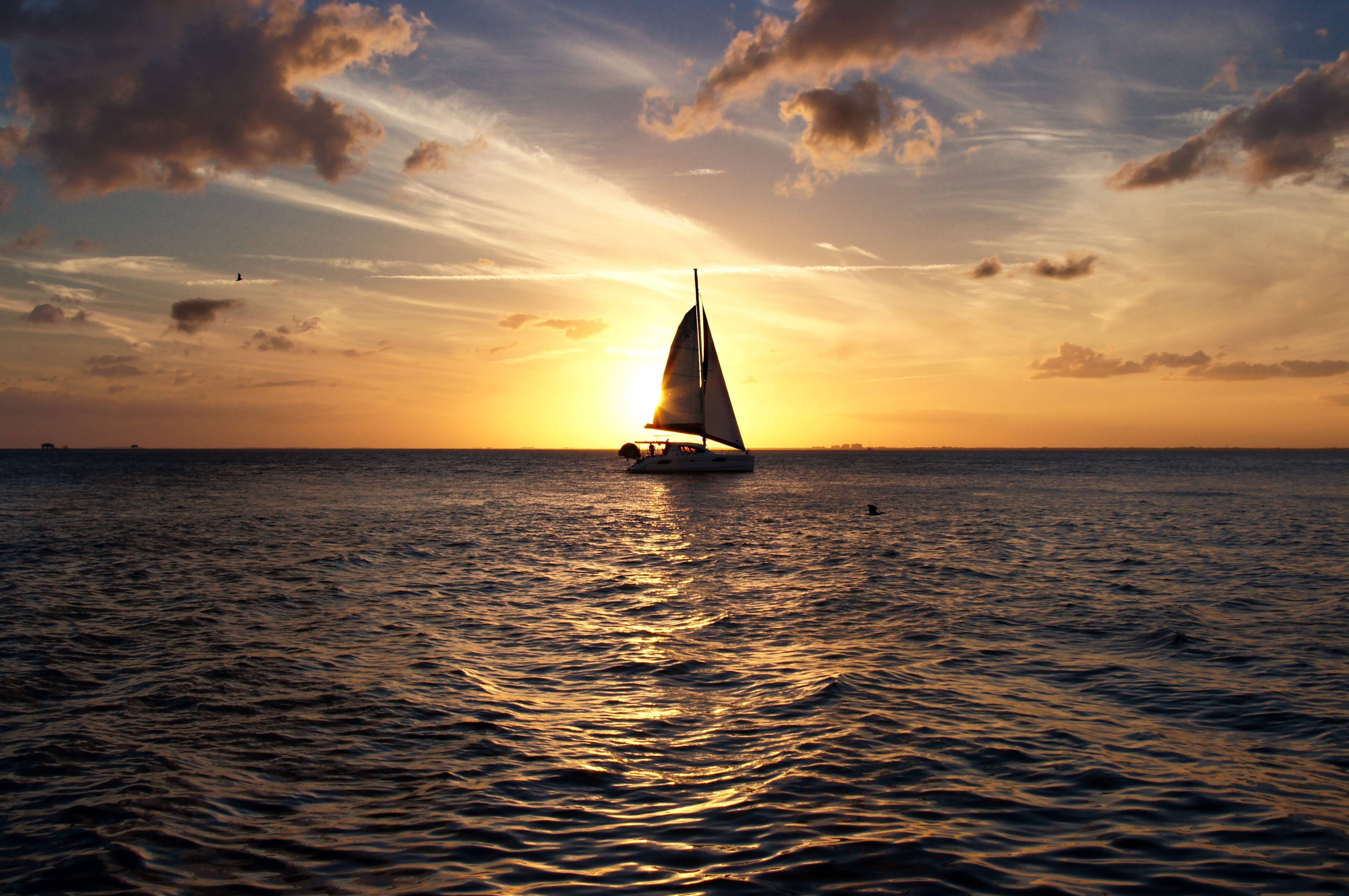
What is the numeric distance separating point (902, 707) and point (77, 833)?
10.5m

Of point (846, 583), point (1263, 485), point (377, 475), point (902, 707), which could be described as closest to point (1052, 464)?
point (1263, 485)

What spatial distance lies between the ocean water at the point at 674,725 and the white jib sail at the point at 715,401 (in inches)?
2237

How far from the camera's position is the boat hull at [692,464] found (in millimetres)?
90750

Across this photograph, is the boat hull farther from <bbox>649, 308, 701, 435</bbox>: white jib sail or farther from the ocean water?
the ocean water

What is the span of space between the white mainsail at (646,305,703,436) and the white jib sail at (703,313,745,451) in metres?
0.92

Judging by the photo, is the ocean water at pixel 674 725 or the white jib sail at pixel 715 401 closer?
the ocean water at pixel 674 725

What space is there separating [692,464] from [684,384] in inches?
414

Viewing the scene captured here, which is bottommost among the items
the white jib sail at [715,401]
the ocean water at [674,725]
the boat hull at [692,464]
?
the ocean water at [674,725]

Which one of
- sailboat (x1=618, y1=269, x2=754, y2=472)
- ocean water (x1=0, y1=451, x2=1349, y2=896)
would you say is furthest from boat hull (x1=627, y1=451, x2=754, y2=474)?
Answer: ocean water (x1=0, y1=451, x2=1349, y2=896)

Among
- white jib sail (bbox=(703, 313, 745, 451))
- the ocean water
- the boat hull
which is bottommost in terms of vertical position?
the ocean water

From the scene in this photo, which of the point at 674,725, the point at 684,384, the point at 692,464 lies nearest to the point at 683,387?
the point at 684,384

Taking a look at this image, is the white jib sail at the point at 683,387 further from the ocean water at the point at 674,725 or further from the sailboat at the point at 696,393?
the ocean water at the point at 674,725

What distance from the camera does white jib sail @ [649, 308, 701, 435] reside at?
85.1m

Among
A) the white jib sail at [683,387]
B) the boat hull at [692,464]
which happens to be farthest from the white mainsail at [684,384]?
the boat hull at [692,464]
